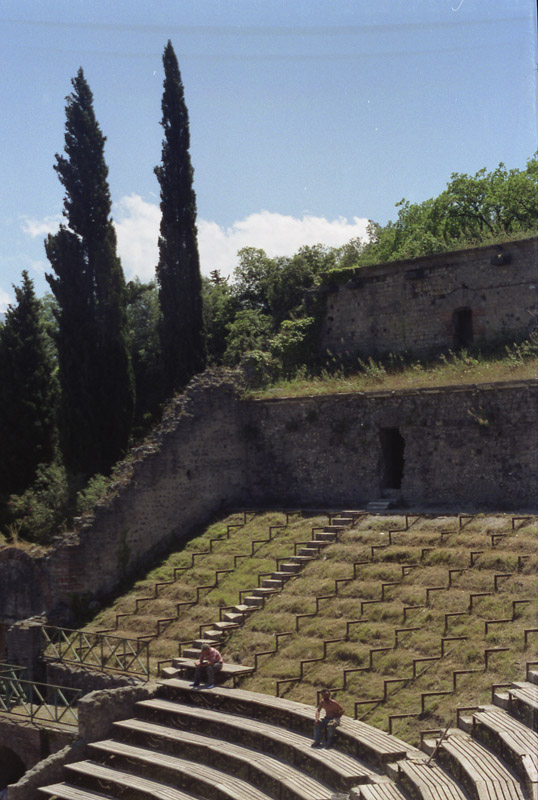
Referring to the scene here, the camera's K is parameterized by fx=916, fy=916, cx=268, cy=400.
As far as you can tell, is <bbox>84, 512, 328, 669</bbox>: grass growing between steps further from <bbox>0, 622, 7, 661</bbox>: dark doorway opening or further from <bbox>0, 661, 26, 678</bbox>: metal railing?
<bbox>0, 622, 7, 661</bbox>: dark doorway opening

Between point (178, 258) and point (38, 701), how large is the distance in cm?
1714

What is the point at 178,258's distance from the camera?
105ft

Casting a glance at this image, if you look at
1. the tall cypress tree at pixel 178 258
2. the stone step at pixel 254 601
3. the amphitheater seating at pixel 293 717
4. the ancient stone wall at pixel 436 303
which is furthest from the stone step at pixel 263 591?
the tall cypress tree at pixel 178 258

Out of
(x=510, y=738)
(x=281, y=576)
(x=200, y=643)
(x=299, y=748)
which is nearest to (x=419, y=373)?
(x=281, y=576)

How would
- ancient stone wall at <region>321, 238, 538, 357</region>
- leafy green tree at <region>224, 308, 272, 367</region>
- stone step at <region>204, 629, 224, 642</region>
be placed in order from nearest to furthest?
stone step at <region>204, 629, 224, 642</region>
ancient stone wall at <region>321, 238, 538, 357</region>
leafy green tree at <region>224, 308, 272, 367</region>

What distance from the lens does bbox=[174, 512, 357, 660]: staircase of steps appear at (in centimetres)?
1739

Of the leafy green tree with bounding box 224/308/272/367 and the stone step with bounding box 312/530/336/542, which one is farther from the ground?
the leafy green tree with bounding box 224/308/272/367

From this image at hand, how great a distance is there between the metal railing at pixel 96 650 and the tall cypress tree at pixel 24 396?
8.95 metres

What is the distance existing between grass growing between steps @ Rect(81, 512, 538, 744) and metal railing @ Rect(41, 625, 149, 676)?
1.12ft

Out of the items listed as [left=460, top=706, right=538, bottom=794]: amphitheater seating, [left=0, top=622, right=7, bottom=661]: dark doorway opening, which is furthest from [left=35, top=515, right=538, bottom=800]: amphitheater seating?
[left=0, top=622, right=7, bottom=661]: dark doorway opening

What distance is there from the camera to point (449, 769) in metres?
11.0

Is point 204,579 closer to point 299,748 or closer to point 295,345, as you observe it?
point 299,748

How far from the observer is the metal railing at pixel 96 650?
17.7 meters

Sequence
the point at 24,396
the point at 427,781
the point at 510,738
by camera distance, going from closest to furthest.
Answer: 1. the point at 510,738
2. the point at 427,781
3. the point at 24,396
